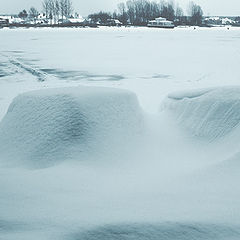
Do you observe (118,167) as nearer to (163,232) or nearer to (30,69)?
(163,232)

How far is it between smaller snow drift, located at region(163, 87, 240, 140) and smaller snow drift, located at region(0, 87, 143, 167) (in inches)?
30.1

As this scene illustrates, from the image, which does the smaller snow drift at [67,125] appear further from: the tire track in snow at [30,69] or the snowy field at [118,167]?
the tire track in snow at [30,69]

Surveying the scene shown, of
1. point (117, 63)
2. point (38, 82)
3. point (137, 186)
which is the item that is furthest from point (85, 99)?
point (117, 63)

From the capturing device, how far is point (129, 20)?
103812 millimetres

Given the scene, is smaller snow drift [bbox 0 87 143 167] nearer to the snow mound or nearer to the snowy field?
the snowy field

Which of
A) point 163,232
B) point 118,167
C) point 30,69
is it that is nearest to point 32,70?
point 30,69

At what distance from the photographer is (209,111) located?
15.8ft

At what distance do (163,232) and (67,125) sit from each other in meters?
2.03

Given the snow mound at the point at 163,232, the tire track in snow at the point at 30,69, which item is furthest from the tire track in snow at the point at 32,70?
the snow mound at the point at 163,232

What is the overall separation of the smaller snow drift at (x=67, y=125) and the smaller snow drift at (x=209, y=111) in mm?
764

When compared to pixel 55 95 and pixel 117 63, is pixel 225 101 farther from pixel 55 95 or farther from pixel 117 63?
pixel 117 63

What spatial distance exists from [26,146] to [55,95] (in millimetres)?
790

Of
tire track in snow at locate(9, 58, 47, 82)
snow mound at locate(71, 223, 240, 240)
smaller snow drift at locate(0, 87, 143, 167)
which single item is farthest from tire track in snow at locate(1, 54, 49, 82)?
snow mound at locate(71, 223, 240, 240)

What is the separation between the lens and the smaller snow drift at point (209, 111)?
4.54 metres
